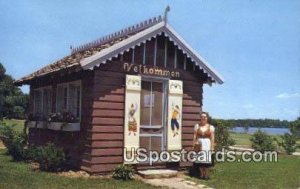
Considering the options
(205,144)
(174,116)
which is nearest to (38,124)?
(174,116)

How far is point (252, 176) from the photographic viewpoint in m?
14.7

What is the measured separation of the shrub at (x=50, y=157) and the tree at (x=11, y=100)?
136ft

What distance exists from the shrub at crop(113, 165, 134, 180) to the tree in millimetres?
43067

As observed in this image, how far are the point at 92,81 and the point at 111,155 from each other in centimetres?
234

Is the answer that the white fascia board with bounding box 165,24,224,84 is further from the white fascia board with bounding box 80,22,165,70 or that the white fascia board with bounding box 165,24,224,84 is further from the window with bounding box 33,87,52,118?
the window with bounding box 33,87,52,118

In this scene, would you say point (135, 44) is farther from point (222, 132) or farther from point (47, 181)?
point (222, 132)

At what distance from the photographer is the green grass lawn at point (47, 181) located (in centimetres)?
1097

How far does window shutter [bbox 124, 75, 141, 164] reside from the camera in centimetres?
1352

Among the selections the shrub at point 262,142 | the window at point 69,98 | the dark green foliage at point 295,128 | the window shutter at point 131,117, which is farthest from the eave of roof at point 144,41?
the dark green foliage at point 295,128

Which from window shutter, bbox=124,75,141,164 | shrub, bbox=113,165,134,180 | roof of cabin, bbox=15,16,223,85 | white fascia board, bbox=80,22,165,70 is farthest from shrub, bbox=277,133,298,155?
shrub, bbox=113,165,134,180

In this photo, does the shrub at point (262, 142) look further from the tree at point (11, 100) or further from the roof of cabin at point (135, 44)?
the tree at point (11, 100)

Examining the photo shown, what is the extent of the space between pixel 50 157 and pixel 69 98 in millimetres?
2431

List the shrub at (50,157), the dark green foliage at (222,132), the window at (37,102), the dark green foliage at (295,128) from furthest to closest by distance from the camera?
the dark green foliage at (295,128) < the dark green foliage at (222,132) < the window at (37,102) < the shrub at (50,157)

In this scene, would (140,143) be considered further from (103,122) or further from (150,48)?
(150,48)
